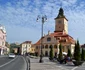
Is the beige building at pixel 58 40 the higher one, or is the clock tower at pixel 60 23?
the clock tower at pixel 60 23

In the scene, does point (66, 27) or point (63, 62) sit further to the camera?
point (66, 27)

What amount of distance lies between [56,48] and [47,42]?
502 cm

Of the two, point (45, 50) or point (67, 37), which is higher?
point (67, 37)

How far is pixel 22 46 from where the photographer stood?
152 metres

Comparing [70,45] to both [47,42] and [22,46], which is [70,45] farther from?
[22,46]

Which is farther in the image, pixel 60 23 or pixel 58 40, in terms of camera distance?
pixel 60 23

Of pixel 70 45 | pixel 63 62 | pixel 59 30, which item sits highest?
pixel 59 30

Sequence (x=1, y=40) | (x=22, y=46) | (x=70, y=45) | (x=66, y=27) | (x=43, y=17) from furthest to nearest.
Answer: (x=22, y=46), (x=66, y=27), (x=1, y=40), (x=70, y=45), (x=43, y=17)

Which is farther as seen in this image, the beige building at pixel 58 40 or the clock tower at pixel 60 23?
the clock tower at pixel 60 23

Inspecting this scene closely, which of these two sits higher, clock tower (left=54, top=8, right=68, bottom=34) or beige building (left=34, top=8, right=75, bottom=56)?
clock tower (left=54, top=8, right=68, bottom=34)

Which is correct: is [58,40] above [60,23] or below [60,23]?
below

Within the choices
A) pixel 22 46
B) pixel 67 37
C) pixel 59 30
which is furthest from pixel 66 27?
pixel 22 46

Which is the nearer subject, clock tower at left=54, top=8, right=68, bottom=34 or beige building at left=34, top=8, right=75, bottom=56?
beige building at left=34, top=8, right=75, bottom=56

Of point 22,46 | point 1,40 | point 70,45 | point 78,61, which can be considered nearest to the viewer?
point 78,61
